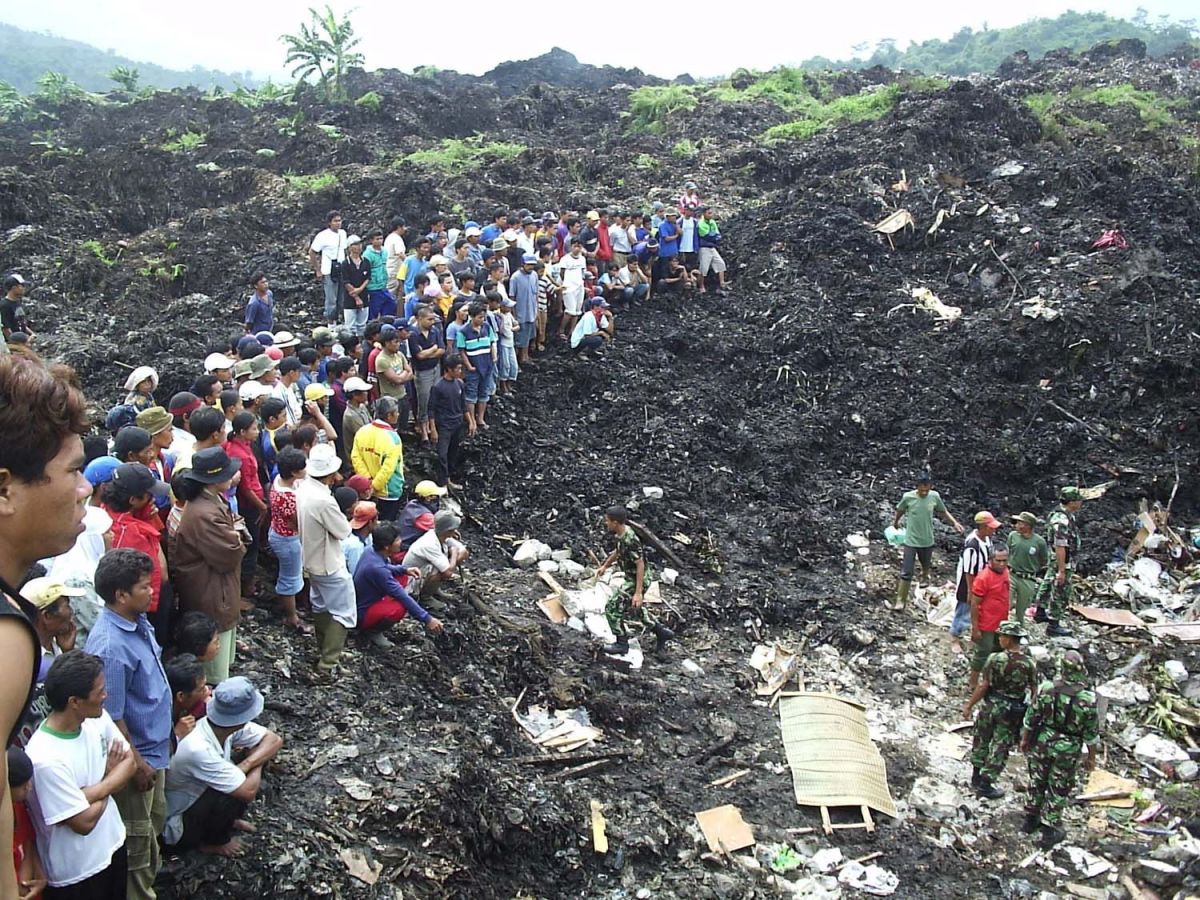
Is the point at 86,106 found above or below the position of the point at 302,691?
above

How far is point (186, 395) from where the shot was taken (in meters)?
6.43

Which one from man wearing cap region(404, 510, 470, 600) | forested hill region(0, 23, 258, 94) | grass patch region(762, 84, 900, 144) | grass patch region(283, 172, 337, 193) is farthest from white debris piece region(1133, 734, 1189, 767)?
forested hill region(0, 23, 258, 94)

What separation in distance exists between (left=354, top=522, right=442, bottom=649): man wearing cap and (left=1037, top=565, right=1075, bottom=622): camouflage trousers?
18.6 ft

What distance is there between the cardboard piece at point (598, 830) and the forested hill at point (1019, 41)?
152 ft

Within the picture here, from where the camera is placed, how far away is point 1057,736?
5801 millimetres

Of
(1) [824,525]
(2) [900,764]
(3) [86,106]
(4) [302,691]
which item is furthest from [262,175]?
(2) [900,764]

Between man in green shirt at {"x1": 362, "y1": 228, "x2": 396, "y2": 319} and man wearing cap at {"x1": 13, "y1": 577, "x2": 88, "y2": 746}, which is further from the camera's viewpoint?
man in green shirt at {"x1": 362, "y1": 228, "x2": 396, "y2": 319}

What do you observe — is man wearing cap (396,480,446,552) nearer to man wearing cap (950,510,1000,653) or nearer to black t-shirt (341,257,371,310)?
man wearing cap (950,510,1000,653)

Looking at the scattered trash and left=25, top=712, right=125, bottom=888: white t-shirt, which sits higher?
left=25, top=712, right=125, bottom=888: white t-shirt

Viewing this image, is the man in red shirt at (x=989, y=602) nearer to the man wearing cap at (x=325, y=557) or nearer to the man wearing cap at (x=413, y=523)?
the man wearing cap at (x=413, y=523)

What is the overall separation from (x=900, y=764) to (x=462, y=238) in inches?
345

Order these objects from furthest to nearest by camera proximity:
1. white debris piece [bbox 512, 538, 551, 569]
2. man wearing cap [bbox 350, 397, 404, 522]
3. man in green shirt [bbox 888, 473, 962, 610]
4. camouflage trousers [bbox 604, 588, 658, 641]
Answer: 1. white debris piece [bbox 512, 538, 551, 569]
2. man in green shirt [bbox 888, 473, 962, 610]
3. camouflage trousers [bbox 604, 588, 658, 641]
4. man wearing cap [bbox 350, 397, 404, 522]

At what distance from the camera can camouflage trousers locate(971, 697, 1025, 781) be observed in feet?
20.0

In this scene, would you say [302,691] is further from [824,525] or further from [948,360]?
[948,360]
